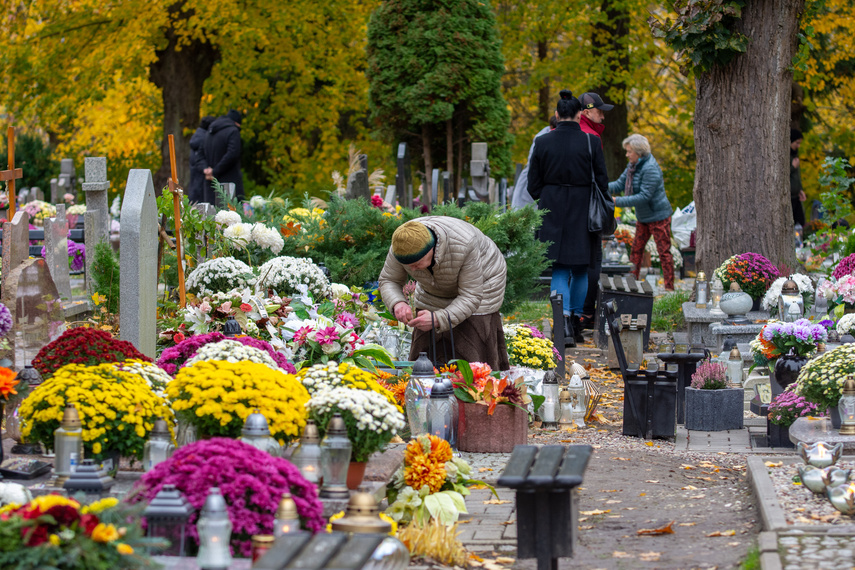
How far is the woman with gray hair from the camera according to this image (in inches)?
539

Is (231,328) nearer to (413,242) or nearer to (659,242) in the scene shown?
(413,242)

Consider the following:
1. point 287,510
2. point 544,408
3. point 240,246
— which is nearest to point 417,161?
point 240,246

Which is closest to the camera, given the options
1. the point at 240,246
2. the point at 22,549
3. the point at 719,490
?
the point at 22,549

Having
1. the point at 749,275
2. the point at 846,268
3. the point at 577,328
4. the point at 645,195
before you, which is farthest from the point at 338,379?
the point at 645,195

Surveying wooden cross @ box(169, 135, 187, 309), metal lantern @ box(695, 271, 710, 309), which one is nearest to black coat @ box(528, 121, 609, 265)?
metal lantern @ box(695, 271, 710, 309)

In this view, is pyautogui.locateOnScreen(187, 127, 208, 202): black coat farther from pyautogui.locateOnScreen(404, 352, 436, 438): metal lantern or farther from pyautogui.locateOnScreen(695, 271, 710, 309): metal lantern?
pyautogui.locateOnScreen(404, 352, 436, 438): metal lantern

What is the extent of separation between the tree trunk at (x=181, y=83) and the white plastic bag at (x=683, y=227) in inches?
380

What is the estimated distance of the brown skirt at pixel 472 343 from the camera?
7387 mm

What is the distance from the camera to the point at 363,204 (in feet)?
36.2

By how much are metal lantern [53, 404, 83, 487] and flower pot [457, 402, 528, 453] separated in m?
2.72

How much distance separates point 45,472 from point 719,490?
350cm

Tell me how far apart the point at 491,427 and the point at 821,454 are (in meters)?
2.00

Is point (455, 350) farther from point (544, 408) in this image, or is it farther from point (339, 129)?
point (339, 129)

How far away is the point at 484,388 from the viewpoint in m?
6.73
